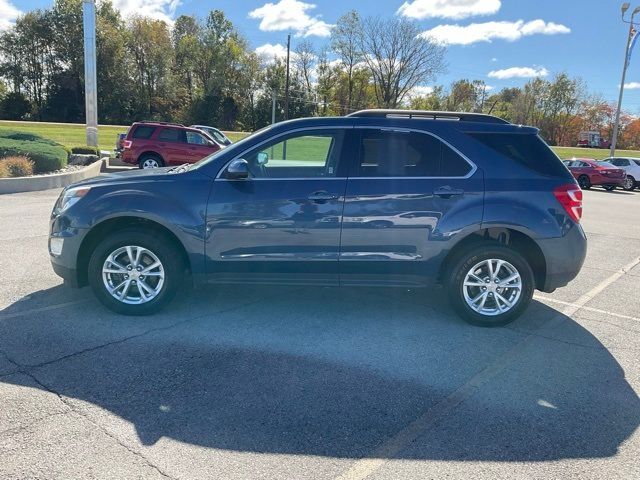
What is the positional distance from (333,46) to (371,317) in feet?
253

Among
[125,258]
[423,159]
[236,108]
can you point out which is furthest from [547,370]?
[236,108]

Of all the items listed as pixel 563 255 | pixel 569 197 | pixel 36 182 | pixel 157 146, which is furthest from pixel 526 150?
pixel 157 146

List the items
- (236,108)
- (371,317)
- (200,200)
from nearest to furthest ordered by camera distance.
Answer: (200,200), (371,317), (236,108)

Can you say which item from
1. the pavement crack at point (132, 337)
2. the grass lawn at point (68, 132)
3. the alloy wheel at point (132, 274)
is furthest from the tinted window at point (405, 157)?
the grass lawn at point (68, 132)

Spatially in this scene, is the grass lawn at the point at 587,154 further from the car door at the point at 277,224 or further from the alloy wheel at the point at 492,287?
the car door at the point at 277,224

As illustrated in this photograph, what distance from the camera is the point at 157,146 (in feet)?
53.7

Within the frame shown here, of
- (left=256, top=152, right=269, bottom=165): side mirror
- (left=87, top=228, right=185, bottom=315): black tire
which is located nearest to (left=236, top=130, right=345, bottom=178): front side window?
(left=256, top=152, right=269, bottom=165): side mirror

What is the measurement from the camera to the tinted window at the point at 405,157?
456 centimetres

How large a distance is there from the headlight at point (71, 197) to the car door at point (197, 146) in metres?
12.1

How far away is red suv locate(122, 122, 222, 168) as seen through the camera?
16.3 m

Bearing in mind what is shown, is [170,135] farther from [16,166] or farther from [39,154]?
[16,166]

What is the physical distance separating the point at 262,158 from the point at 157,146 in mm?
12813

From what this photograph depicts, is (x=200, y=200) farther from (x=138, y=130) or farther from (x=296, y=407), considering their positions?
(x=138, y=130)

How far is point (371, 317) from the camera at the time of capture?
16.1 feet
